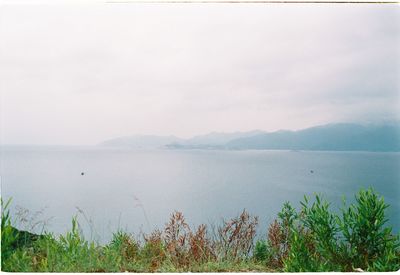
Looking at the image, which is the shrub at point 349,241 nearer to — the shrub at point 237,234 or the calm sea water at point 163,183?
the calm sea water at point 163,183

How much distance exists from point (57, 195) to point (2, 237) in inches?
25.1

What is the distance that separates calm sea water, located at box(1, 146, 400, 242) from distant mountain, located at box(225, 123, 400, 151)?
72 mm

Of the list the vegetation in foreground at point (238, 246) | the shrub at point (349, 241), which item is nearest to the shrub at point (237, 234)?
the vegetation in foreground at point (238, 246)

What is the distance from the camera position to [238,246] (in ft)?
15.7

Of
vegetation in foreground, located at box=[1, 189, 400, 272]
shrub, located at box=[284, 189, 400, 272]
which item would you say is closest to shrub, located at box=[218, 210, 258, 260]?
vegetation in foreground, located at box=[1, 189, 400, 272]

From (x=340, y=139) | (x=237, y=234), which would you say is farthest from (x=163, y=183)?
(x=340, y=139)

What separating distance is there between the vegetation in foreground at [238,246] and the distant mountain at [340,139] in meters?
0.49

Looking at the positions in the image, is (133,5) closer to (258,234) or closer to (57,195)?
(57,195)

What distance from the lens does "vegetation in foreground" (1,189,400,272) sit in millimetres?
4301

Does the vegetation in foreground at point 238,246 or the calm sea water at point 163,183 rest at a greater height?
the calm sea water at point 163,183

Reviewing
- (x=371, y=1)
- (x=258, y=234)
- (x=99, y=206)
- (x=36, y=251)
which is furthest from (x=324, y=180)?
(x=36, y=251)

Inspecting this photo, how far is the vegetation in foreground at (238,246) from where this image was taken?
4.30 meters

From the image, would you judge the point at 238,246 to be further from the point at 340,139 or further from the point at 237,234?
the point at 340,139

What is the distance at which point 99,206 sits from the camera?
4711mm
